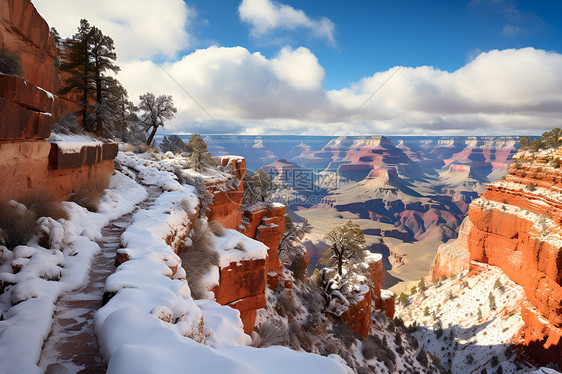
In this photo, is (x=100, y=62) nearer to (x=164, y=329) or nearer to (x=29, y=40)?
(x=29, y=40)

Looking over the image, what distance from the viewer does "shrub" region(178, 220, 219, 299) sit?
6410 millimetres

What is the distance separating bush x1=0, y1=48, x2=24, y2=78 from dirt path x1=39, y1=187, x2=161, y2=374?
12.5ft

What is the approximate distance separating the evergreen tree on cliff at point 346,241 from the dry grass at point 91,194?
1514cm

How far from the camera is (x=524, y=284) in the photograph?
24234 mm

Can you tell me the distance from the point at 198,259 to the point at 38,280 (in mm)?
4077

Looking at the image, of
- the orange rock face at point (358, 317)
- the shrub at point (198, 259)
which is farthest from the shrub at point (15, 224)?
the orange rock face at point (358, 317)

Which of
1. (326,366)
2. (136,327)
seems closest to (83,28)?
(136,327)

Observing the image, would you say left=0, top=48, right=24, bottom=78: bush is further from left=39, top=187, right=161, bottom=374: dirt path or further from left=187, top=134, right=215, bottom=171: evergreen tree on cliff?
left=187, top=134, right=215, bottom=171: evergreen tree on cliff

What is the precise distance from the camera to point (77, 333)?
9.65ft

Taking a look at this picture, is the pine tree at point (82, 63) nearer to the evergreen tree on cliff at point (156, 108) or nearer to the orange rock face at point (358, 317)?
the evergreen tree on cliff at point (156, 108)

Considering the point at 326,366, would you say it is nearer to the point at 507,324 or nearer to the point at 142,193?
the point at 142,193

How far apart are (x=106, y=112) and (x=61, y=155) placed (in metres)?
9.60

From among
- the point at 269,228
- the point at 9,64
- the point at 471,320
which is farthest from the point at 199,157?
the point at 471,320

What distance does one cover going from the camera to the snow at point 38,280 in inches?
93.2
